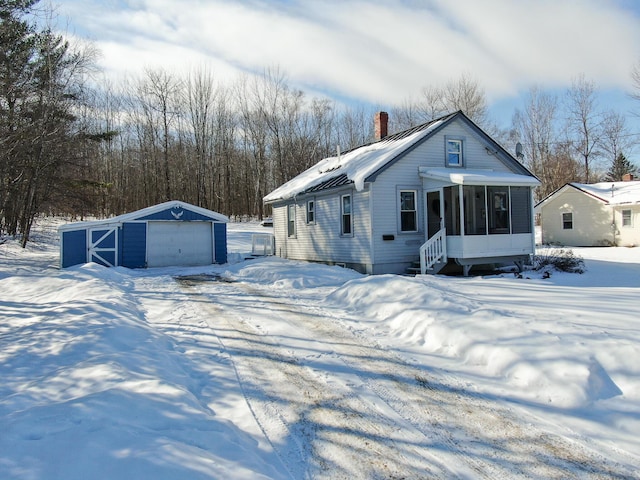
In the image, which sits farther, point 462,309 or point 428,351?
point 462,309

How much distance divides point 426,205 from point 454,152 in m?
2.78

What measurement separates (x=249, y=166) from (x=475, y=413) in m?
47.0

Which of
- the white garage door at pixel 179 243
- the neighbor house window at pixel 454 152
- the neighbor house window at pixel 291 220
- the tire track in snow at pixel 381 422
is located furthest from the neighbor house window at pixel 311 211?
the tire track in snow at pixel 381 422

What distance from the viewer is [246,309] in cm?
926

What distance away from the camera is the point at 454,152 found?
16.6m

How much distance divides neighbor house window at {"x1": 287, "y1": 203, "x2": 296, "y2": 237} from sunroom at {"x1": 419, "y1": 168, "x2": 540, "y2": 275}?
21.5 feet

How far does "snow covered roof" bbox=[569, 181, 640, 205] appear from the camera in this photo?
2477 cm

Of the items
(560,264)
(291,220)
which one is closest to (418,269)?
(560,264)

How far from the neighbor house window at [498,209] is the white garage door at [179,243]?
12654 millimetres

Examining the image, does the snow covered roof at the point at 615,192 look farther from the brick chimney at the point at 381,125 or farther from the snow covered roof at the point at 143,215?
the snow covered roof at the point at 143,215

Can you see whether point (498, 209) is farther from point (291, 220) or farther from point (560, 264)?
point (291, 220)

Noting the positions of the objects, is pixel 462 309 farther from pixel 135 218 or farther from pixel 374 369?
pixel 135 218

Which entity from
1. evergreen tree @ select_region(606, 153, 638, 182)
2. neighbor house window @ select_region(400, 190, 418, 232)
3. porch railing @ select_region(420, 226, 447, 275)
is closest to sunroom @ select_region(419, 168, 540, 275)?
porch railing @ select_region(420, 226, 447, 275)

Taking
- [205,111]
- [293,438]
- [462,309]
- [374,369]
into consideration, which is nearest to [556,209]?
[462,309]
